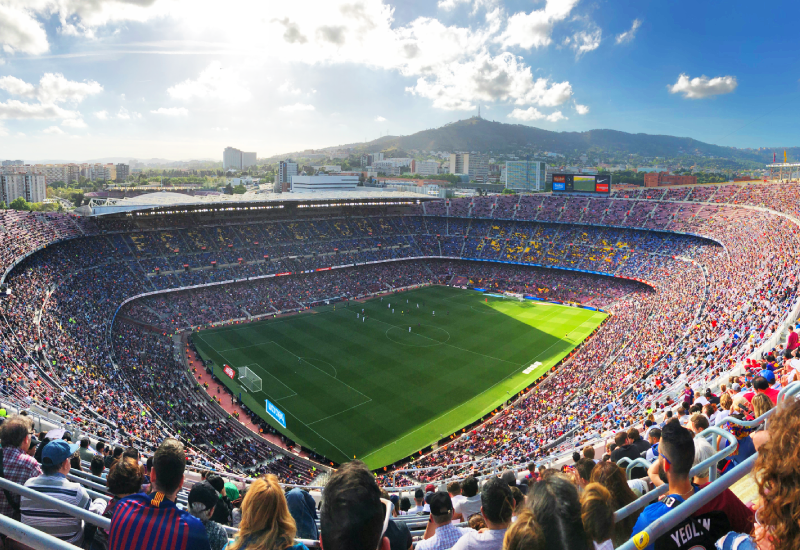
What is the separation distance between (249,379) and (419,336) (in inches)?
594

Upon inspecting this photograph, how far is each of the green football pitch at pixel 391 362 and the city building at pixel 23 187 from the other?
112636mm

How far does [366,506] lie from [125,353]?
35.5m

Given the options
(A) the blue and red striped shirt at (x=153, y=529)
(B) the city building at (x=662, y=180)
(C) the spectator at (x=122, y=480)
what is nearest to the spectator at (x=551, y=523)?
(A) the blue and red striped shirt at (x=153, y=529)

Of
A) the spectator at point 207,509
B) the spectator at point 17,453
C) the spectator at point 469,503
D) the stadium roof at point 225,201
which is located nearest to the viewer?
the spectator at point 207,509

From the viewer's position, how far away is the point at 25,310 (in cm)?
2852

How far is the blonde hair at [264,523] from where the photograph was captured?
118 inches

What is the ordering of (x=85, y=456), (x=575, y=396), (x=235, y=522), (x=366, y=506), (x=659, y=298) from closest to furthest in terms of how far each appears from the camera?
(x=366, y=506) → (x=235, y=522) → (x=85, y=456) → (x=575, y=396) → (x=659, y=298)

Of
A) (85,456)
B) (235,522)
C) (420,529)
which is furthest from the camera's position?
(85,456)

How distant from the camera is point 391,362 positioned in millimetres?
37062

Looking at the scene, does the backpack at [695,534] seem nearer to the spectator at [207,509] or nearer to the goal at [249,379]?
the spectator at [207,509]

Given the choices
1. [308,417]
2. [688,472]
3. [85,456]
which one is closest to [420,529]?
[688,472]

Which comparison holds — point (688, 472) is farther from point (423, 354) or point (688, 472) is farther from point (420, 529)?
point (423, 354)

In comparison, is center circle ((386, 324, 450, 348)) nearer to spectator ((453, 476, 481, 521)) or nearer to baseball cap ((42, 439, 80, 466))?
spectator ((453, 476, 481, 521))

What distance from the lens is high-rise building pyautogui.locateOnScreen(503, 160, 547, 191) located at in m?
178
